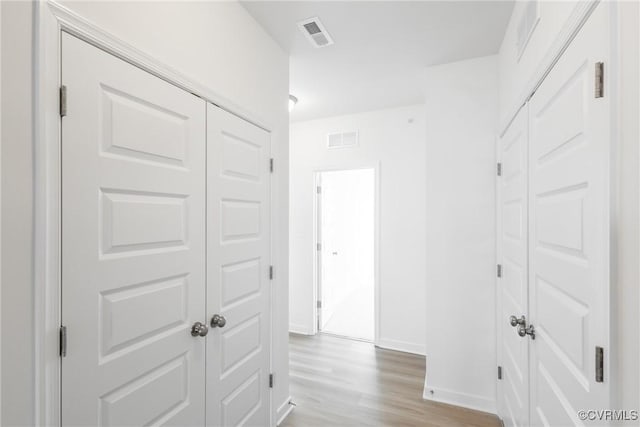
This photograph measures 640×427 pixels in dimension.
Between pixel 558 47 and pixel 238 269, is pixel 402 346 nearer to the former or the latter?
pixel 238 269

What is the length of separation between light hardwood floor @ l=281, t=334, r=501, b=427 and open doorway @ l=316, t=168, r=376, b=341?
0.58m

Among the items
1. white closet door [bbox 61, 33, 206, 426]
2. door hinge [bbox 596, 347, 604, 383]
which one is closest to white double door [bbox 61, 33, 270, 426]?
white closet door [bbox 61, 33, 206, 426]

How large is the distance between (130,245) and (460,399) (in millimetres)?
2613

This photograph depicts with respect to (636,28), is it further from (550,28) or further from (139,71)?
(139,71)

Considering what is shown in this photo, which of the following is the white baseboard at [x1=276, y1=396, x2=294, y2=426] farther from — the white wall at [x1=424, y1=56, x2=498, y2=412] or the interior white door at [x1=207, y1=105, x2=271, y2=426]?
the white wall at [x1=424, y1=56, x2=498, y2=412]

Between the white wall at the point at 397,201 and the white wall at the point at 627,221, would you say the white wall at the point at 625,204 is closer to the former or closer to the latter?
the white wall at the point at 627,221

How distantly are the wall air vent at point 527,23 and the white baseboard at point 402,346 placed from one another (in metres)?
2.90

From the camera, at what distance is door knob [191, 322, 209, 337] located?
145cm

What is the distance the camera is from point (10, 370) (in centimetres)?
82

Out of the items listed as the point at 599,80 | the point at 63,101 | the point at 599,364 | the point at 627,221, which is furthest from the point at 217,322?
the point at 599,80

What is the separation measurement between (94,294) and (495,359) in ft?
8.62

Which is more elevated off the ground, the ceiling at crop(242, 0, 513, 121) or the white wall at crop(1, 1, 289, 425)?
A: the ceiling at crop(242, 0, 513, 121)

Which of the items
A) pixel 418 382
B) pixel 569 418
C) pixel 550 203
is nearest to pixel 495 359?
pixel 418 382

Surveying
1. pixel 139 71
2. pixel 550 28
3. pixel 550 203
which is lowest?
pixel 550 203
